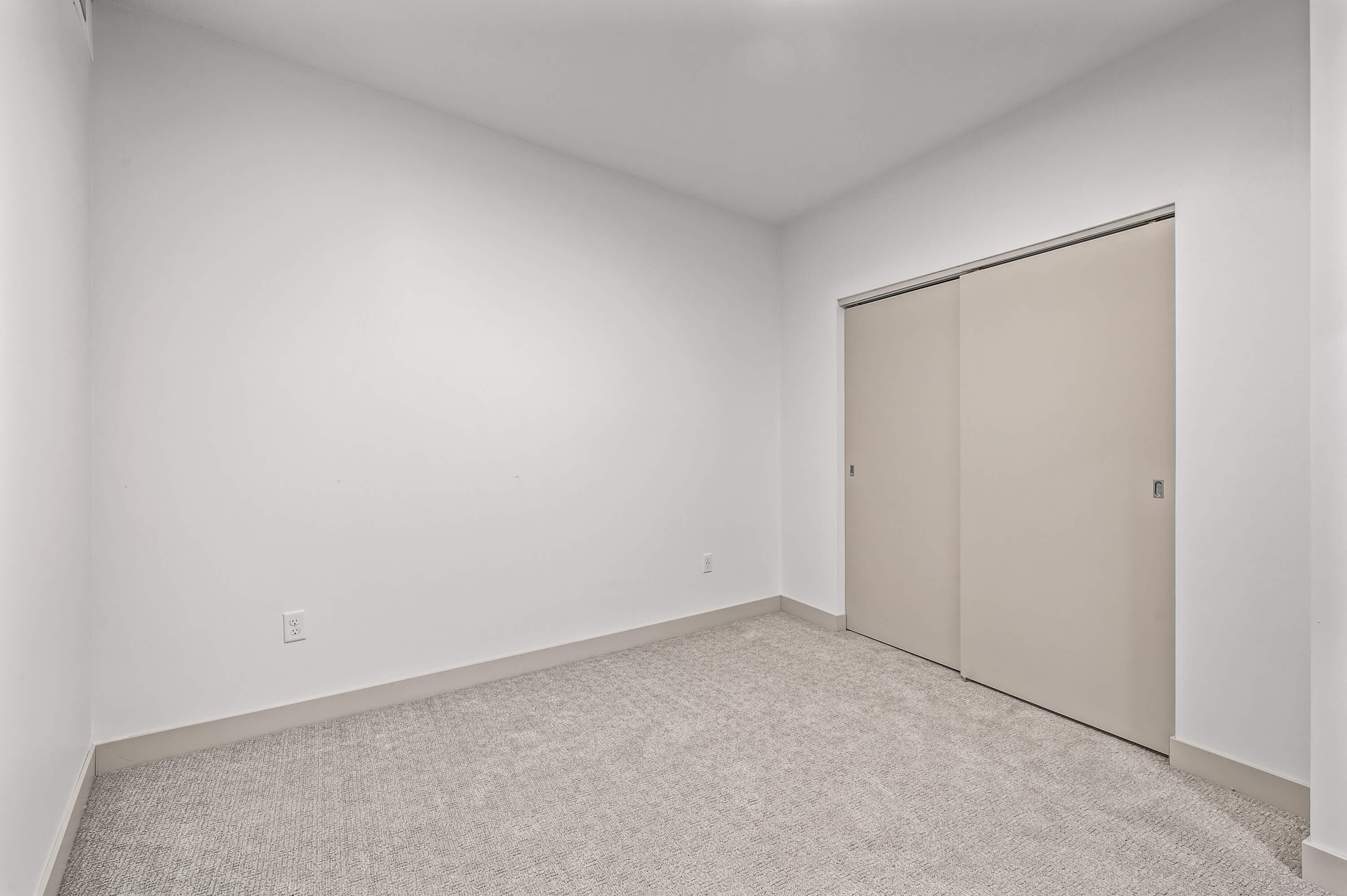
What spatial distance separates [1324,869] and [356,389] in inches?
131

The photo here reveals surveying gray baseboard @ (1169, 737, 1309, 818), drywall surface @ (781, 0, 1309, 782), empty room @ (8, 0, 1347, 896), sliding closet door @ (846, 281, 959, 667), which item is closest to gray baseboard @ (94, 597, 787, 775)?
empty room @ (8, 0, 1347, 896)

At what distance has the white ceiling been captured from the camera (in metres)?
2.04

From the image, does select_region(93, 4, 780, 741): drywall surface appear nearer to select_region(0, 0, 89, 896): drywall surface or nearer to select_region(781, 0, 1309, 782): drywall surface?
select_region(0, 0, 89, 896): drywall surface

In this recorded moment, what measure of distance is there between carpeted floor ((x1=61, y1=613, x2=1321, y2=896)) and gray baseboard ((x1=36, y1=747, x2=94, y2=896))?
0.03 metres

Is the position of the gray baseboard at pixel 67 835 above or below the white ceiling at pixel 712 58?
below

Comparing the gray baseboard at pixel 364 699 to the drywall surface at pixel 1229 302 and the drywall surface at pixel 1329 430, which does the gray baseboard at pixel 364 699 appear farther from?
the drywall surface at pixel 1329 430

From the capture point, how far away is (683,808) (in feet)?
6.02

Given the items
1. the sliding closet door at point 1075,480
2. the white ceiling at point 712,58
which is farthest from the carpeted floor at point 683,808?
the white ceiling at point 712,58

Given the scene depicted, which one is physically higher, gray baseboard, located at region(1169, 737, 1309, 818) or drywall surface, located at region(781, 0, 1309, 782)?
drywall surface, located at region(781, 0, 1309, 782)

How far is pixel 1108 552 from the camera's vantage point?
232 centimetres

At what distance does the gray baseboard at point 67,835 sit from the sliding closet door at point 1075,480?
3175mm

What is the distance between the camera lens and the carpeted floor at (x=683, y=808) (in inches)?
60.6

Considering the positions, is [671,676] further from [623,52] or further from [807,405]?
[623,52]

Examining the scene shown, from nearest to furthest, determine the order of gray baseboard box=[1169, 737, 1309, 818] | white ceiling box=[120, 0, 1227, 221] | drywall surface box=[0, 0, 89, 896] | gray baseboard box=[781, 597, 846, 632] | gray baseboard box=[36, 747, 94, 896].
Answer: drywall surface box=[0, 0, 89, 896] → gray baseboard box=[36, 747, 94, 896] → gray baseboard box=[1169, 737, 1309, 818] → white ceiling box=[120, 0, 1227, 221] → gray baseboard box=[781, 597, 846, 632]
